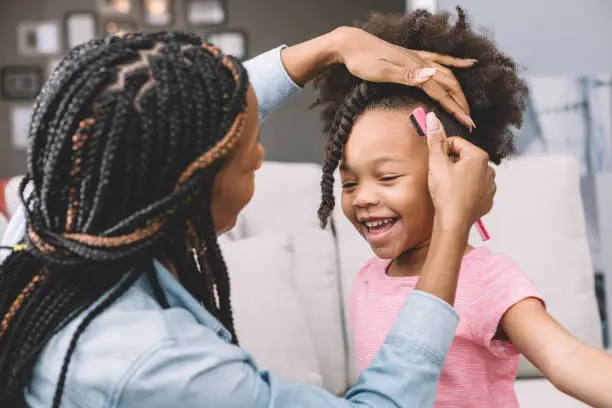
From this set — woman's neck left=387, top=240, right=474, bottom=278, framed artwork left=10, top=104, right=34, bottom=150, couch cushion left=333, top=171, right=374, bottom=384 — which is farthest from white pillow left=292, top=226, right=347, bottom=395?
framed artwork left=10, top=104, right=34, bottom=150

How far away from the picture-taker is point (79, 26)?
383 cm

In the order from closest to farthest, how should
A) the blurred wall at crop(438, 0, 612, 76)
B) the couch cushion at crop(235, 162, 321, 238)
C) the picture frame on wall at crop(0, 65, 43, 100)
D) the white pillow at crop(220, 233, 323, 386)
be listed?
the white pillow at crop(220, 233, 323, 386) < the couch cushion at crop(235, 162, 321, 238) < the blurred wall at crop(438, 0, 612, 76) < the picture frame on wall at crop(0, 65, 43, 100)

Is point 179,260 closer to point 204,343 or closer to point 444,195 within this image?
point 204,343

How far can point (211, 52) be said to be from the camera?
0.80m

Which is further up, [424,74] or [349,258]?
[424,74]

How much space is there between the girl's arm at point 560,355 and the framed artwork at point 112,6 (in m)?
3.42

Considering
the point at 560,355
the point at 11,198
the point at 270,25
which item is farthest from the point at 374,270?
the point at 270,25

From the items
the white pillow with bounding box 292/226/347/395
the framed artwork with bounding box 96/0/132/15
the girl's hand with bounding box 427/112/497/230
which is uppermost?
the girl's hand with bounding box 427/112/497/230

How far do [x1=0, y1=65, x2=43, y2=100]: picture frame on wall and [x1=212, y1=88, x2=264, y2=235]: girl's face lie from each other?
3.28 metres

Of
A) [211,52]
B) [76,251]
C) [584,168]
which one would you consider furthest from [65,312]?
[584,168]

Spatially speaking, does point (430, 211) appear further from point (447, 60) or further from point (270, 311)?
point (270, 311)

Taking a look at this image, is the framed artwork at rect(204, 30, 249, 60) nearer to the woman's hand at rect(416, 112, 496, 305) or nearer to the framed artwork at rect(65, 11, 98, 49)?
the framed artwork at rect(65, 11, 98, 49)

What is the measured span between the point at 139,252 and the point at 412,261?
0.54 meters

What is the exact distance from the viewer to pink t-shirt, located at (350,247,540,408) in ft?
3.12
